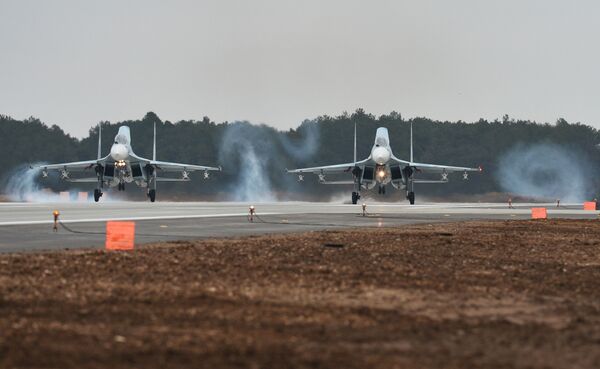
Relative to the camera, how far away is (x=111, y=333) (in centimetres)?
980

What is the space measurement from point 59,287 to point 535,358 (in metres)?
7.79

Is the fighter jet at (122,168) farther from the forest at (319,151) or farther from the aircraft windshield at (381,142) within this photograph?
the forest at (319,151)

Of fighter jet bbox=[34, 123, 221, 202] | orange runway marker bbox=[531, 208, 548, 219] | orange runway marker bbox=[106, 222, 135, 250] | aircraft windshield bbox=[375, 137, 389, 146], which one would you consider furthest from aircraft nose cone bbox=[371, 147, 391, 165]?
orange runway marker bbox=[106, 222, 135, 250]

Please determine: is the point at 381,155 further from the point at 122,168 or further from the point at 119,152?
the point at 122,168

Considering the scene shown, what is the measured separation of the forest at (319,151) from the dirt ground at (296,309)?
86.4 meters

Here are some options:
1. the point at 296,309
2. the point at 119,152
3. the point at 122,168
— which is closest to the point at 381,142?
the point at 119,152

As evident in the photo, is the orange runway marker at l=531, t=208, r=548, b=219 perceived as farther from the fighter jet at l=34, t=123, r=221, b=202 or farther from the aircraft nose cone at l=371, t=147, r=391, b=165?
the fighter jet at l=34, t=123, r=221, b=202

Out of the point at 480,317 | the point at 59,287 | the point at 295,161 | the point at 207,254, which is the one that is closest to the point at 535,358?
the point at 480,317

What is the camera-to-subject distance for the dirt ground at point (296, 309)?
28.9 feet

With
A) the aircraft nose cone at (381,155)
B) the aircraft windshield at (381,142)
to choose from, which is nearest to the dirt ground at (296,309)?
the aircraft nose cone at (381,155)

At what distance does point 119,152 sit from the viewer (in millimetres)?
74750

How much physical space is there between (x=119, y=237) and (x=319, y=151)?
127m

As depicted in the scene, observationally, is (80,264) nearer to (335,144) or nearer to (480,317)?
(480,317)

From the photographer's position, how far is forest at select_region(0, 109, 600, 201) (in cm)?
11725
